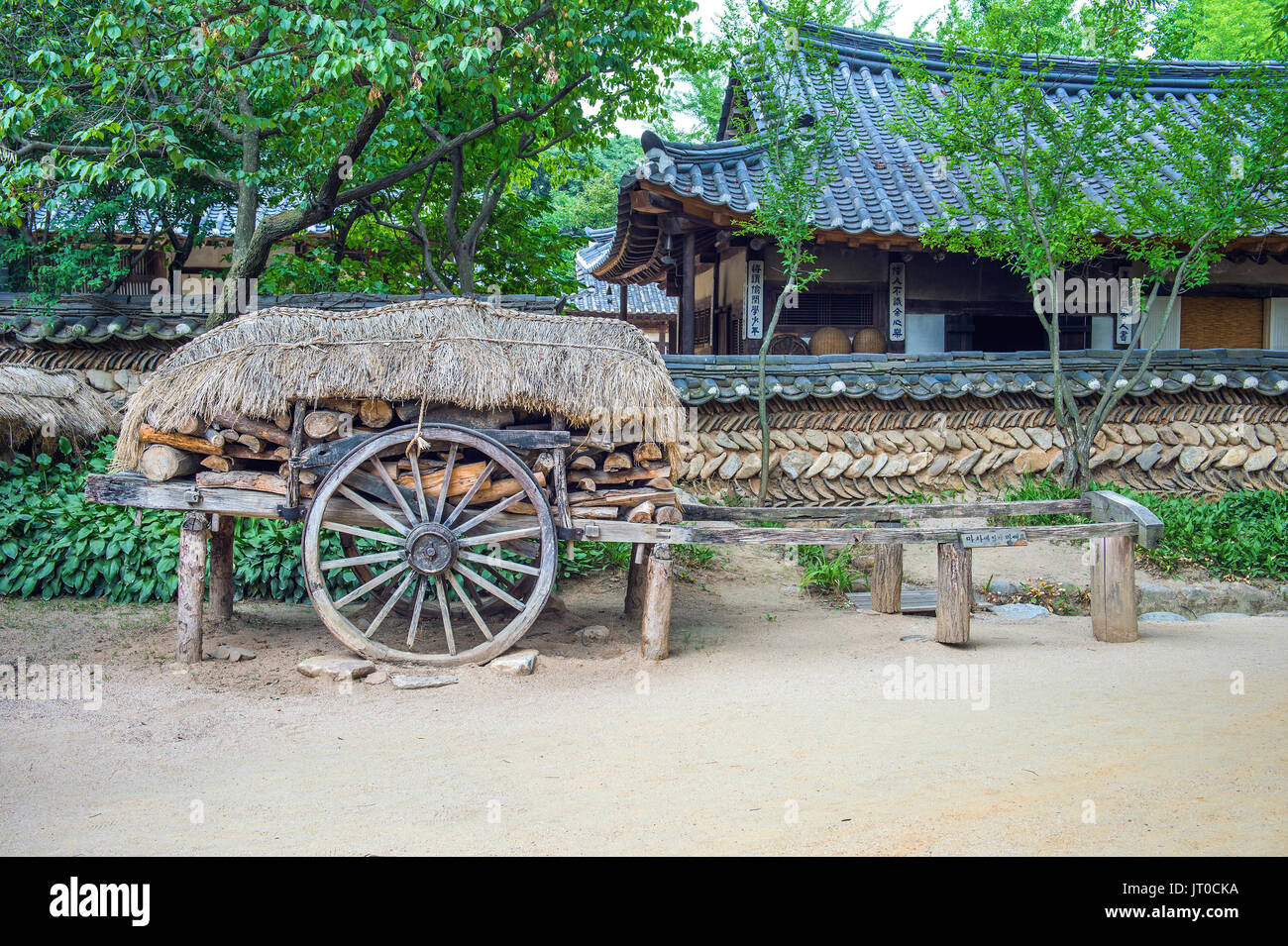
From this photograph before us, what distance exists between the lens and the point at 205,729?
4863 mm

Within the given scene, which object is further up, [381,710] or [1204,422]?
[1204,422]

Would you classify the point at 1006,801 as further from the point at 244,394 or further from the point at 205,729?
the point at 244,394

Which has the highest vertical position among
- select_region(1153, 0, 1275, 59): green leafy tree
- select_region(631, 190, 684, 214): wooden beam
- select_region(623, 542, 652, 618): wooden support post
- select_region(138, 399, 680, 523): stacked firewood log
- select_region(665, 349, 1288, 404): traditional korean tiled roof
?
select_region(1153, 0, 1275, 59): green leafy tree

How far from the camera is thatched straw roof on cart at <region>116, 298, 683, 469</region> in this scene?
5715 millimetres

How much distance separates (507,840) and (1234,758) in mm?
3191

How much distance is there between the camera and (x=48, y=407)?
8.70 meters

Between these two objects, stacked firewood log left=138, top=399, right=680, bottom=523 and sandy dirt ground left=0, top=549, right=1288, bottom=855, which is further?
stacked firewood log left=138, top=399, right=680, bottom=523

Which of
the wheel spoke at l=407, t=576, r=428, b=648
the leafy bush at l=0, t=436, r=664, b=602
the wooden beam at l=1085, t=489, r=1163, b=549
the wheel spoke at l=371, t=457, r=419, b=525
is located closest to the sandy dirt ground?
the wheel spoke at l=407, t=576, r=428, b=648

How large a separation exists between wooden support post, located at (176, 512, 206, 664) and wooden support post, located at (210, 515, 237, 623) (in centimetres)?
78

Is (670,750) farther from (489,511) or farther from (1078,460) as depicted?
(1078,460)

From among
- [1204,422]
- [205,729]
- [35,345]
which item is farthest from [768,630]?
[35,345]

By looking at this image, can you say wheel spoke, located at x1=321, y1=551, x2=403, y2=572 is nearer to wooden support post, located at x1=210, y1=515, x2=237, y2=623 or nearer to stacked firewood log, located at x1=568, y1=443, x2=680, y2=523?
stacked firewood log, located at x1=568, y1=443, x2=680, y2=523

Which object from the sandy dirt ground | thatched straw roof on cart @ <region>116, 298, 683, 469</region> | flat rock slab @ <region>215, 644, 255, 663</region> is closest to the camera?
the sandy dirt ground

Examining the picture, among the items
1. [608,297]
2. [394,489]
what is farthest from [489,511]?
[608,297]
